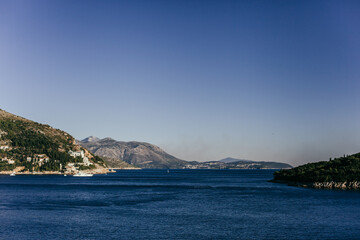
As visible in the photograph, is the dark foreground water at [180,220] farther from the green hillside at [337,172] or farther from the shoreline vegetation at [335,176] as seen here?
the green hillside at [337,172]

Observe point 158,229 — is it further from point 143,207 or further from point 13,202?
point 13,202

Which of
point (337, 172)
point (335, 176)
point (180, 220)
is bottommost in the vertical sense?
point (180, 220)

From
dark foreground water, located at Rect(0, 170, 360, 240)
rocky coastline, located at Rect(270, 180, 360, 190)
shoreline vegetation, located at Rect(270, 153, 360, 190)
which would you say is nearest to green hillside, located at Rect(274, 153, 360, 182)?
shoreline vegetation, located at Rect(270, 153, 360, 190)

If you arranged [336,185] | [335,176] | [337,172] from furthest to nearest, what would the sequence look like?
[337,172]
[335,176]
[336,185]

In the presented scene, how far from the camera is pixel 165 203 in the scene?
104 metres

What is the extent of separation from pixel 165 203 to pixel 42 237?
49.2 m

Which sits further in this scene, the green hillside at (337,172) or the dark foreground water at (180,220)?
the green hillside at (337,172)

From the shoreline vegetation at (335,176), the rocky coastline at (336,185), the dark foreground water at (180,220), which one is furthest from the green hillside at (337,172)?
the dark foreground water at (180,220)

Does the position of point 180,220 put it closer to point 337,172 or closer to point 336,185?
point 336,185

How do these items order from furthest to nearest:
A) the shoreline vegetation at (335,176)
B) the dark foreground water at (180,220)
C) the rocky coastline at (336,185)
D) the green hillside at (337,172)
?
the green hillside at (337,172) → the shoreline vegetation at (335,176) → the rocky coastline at (336,185) → the dark foreground water at (180,220)

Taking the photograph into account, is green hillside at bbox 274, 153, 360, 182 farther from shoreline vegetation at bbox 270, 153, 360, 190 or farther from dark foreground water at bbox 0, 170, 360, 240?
dark foreground water at bbox 0, 170, 360, 240

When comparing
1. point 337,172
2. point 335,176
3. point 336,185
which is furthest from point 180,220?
point 337,172

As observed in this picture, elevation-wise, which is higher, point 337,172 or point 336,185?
point 337,172

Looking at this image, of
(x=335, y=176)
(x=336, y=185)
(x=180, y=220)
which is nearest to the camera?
(x=180, y=220)
